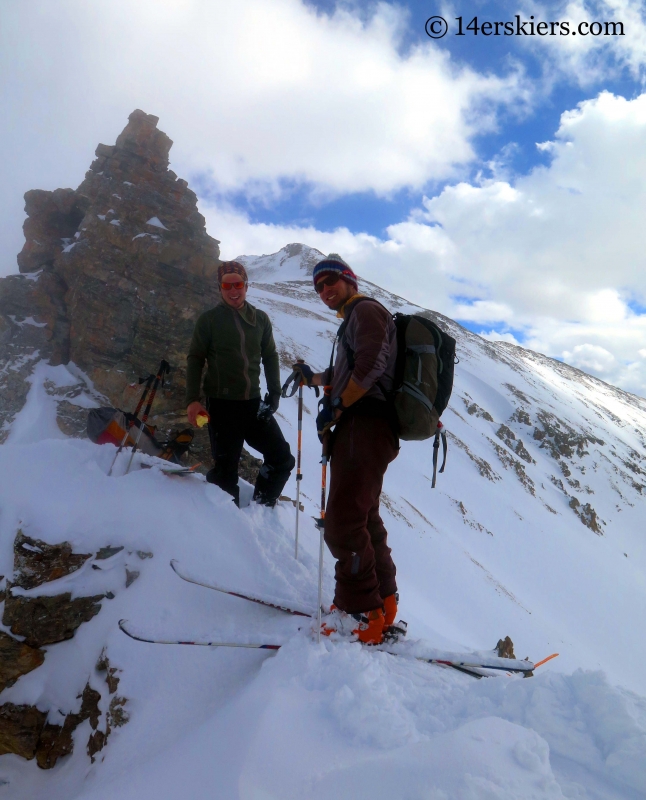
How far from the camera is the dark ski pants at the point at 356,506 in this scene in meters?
2.89

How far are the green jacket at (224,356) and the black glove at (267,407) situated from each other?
168mm

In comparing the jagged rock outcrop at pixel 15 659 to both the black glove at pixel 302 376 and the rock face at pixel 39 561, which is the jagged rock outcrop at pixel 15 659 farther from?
the black glove at pixel 302 376

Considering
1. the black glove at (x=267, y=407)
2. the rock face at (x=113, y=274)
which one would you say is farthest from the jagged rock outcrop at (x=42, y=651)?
the rock face at (x=113, y=274)

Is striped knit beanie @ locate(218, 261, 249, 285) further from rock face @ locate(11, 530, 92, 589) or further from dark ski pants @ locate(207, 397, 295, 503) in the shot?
rock face @ locate(11, 530, 92, 589)

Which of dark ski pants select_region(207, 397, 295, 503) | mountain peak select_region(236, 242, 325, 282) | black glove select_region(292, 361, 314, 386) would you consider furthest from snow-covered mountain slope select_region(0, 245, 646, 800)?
mountain peak select_region(236, 242, 325, 282)

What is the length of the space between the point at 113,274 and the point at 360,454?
13.8 metres

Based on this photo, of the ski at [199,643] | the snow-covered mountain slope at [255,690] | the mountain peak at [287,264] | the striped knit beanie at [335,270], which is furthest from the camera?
the mountain peak at [287,264]

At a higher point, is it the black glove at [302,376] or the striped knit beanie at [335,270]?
the striped knit beanie at [335,270]

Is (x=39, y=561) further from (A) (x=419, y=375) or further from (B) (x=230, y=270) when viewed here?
(A) (x=419, y=375)

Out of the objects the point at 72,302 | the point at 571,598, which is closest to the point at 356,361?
the point at 72,302

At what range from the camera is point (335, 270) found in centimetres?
323

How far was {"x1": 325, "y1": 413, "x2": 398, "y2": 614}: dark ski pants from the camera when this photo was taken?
2895mm

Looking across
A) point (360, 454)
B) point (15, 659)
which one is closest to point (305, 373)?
point (360, 454)

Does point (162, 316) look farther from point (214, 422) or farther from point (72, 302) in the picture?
point (214, 422)
